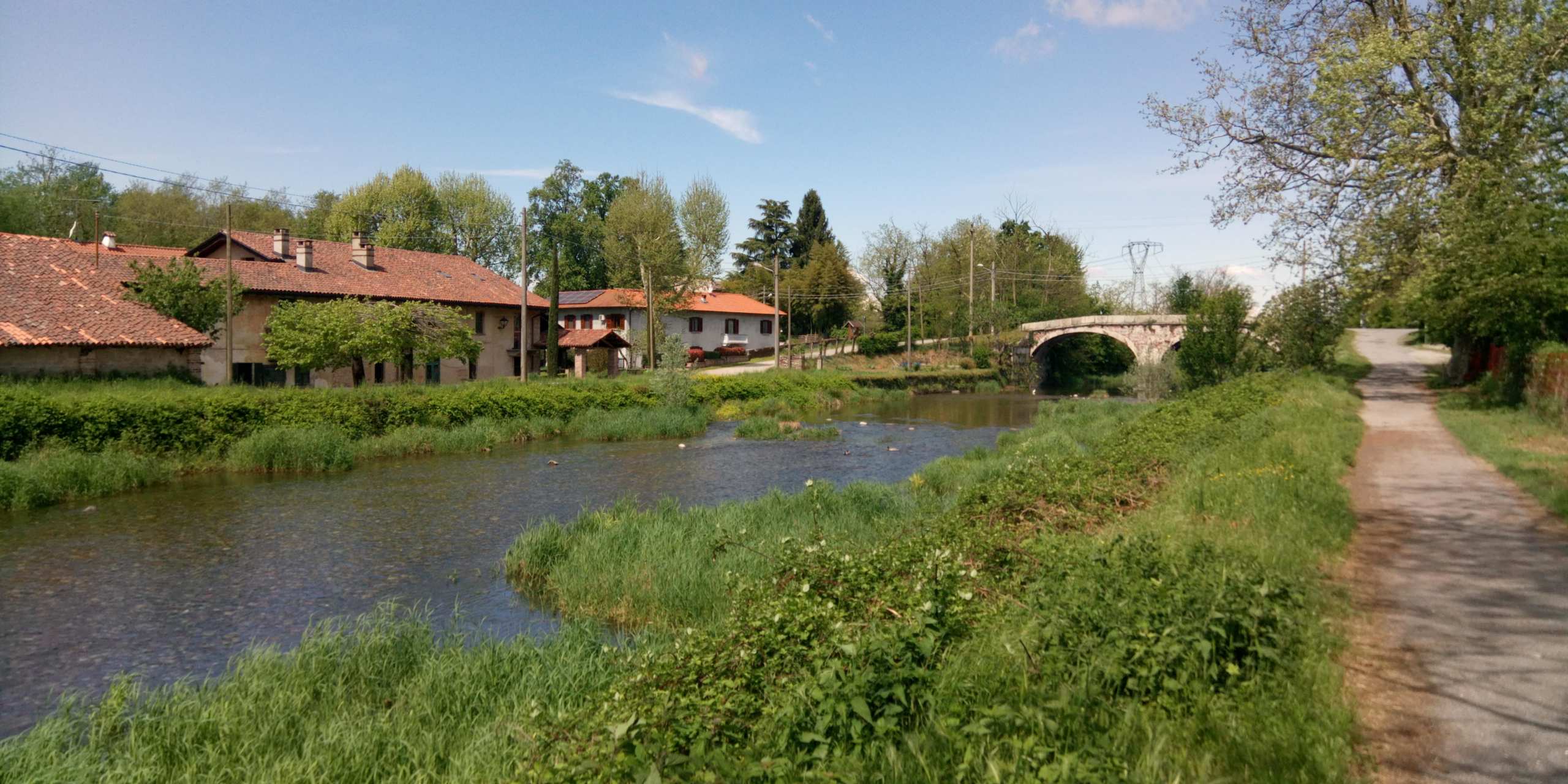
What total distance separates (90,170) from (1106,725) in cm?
7897

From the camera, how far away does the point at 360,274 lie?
41344 millimetres

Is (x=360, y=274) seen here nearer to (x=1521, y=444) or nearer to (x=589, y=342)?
(x=589, y=342)

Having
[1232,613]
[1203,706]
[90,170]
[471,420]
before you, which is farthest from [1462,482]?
[90,170]

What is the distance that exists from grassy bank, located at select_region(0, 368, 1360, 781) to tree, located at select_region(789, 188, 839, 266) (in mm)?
70473

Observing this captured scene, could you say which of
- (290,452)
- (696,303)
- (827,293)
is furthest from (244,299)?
(827,293)

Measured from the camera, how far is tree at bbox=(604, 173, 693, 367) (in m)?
55.3

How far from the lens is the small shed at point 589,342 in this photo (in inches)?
2004

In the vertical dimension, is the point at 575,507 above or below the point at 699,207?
below

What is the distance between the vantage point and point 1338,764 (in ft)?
14.4

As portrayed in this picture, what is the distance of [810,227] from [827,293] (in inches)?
521

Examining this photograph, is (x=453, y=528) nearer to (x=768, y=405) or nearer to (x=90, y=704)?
(x=90, y=704)

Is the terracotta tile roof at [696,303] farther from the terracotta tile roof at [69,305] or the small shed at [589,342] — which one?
the terracotta tile roof at [69,305]

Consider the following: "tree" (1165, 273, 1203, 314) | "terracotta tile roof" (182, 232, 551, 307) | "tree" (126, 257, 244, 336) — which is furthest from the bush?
"tree" (126, 257, 244, 336)

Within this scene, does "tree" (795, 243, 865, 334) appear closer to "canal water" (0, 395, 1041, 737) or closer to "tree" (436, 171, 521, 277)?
"tree" (436, 171, 521, 277)
